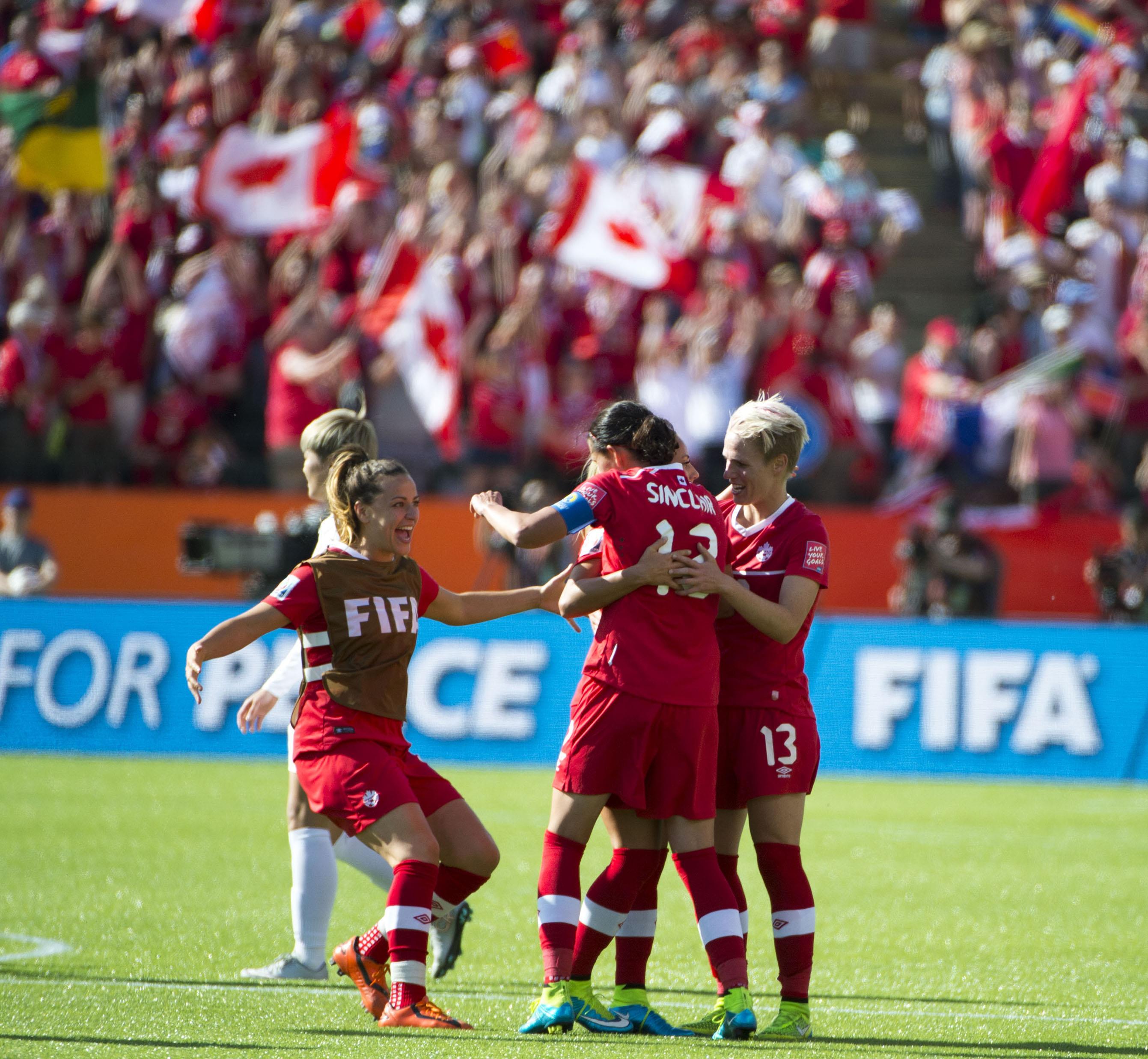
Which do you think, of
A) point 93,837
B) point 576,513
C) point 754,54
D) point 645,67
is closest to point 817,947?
point 576,513

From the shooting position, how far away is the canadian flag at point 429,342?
1537 centimetres

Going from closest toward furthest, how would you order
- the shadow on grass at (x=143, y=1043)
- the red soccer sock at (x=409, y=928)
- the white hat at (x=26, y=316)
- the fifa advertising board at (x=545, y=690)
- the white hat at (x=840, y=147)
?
the shadow on grass at (x=143, y=1043) → the red soccer sock at (x=409, y=928) → the fifa advertising board at (x=545, y=690) → the white hat at (x=26, y=316) → the white hat at (x=840, y=147)

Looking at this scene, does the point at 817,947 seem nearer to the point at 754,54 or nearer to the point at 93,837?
the point at 93,837

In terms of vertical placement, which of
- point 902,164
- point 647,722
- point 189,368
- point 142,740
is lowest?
point 142,740

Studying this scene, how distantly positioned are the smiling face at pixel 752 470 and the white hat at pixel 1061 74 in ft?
46.7

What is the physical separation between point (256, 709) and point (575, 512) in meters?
1.45

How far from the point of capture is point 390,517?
539 centimetres

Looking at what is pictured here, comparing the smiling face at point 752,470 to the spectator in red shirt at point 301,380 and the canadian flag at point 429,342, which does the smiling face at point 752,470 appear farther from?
the canadian flag at point 429,342

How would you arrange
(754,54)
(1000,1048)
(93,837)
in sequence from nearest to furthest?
(1000,1048)
(93,837)
(754,54)

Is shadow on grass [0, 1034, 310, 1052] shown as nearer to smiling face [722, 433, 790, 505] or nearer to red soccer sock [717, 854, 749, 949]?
red soccer sock [717, 854, 749, 949]

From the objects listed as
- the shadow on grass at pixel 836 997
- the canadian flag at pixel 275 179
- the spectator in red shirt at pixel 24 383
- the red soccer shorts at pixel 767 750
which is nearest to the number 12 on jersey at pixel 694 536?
the red soccer shorts at pixel 767 750

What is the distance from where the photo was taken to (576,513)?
4996 millimetres

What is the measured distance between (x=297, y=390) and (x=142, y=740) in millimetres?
3279

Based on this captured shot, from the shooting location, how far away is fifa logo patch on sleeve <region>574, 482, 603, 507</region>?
5.05 m
